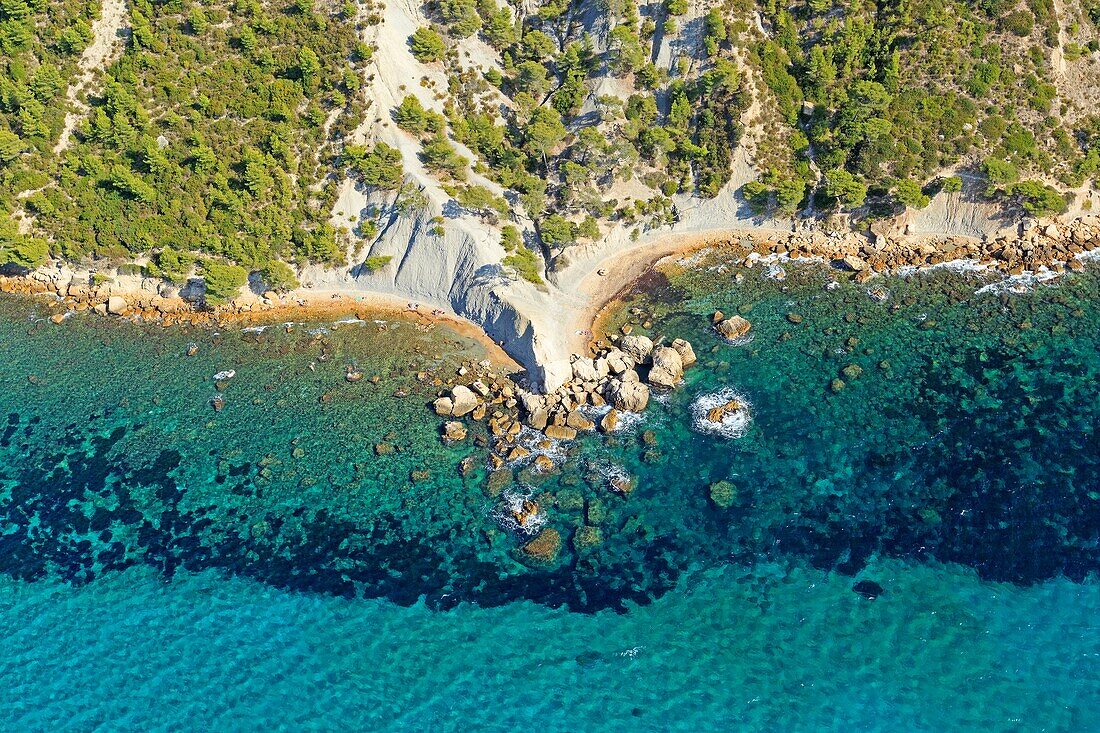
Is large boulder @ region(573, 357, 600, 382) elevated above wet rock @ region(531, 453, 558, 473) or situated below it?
above

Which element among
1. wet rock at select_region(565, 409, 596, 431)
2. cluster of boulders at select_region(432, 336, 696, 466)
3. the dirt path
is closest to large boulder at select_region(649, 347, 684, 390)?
cluster of boulders at select_region(432, 336, 696, 466)

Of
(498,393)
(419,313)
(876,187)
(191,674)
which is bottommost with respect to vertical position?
(191,674)

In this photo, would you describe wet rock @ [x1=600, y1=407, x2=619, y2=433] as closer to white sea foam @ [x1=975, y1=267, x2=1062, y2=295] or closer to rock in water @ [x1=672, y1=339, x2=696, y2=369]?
rock in water @ [x1=672, y1=339, x2=696, y2=369]

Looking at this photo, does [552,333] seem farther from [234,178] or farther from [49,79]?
[49,79]

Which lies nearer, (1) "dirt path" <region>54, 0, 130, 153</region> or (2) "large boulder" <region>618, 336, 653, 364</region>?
(2) "large boulder" <region>618, 336, 653, 364</region>

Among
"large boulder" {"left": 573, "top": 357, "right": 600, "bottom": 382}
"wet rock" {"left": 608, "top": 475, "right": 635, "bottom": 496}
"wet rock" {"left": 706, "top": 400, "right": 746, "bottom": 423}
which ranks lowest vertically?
"wet rock" {"left": 608, "top": 475, "right": 635, "bottom": 496}

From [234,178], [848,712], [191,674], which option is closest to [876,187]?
[848,712]

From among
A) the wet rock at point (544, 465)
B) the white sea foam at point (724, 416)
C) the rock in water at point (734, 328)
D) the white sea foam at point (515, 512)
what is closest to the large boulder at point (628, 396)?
the white sea foam at point (724, 416)
